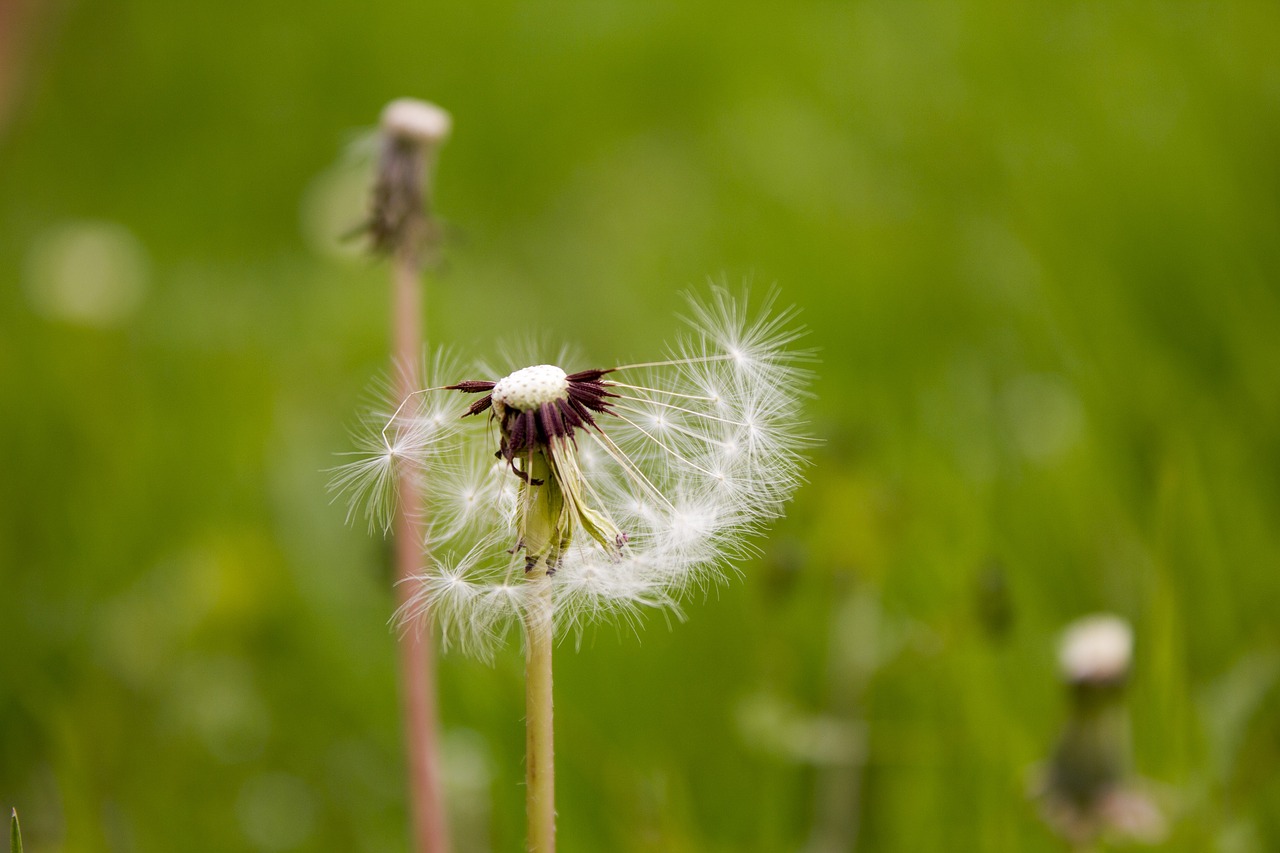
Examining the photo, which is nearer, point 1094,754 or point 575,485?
point 575,485

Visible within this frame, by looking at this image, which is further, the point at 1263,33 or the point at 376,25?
the point at 376,25

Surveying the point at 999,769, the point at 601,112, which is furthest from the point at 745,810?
the point at 601,112

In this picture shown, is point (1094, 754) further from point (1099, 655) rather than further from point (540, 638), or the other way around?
point (540, 638)

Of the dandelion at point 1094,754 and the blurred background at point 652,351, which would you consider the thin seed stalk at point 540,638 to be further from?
the dandelion at point 1094,754

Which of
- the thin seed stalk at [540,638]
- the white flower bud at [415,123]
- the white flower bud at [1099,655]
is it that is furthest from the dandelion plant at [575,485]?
the white flower bud at [1099,655]

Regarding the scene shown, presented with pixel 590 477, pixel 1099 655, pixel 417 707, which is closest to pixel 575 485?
pixel 590 477

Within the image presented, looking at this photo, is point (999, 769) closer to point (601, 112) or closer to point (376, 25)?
point (601, 112)
